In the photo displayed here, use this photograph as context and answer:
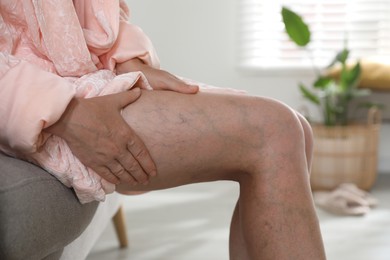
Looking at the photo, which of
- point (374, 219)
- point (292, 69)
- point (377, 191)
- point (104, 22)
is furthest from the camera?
point (292, 69)

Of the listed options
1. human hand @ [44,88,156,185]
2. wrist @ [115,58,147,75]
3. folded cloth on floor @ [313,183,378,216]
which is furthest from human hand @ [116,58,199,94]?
folded cloth on floor @ [313,183,378,216]

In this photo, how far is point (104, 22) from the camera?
40.6 inches

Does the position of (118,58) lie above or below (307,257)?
above

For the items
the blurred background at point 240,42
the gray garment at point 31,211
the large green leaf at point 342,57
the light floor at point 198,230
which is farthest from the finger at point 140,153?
the blurred background at point 240,42

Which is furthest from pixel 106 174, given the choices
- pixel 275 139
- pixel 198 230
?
pixel 198 230

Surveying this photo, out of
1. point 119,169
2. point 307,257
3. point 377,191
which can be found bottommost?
point 377,191

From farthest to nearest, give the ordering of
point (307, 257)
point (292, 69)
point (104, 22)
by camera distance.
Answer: point (292, 69) → point (104, 22) → point (307, 257)

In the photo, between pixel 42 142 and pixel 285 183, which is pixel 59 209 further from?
pixel 285 183

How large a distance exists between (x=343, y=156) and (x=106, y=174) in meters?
2.18

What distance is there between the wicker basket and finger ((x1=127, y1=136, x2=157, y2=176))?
2127mm

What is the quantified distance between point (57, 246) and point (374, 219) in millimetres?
1836

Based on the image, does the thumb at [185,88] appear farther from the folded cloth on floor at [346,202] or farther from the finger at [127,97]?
the folded cloth on floor at [346,202]

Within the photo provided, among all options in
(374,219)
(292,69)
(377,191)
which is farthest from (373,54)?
(374,219)

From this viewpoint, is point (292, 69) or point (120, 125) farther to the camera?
point (292, 69)
